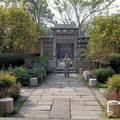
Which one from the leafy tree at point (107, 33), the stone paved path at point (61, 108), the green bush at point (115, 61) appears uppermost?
the leafy tree at point (107, 33)

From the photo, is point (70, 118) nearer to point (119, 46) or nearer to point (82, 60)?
point (119, 46)

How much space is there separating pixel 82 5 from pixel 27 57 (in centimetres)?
1392

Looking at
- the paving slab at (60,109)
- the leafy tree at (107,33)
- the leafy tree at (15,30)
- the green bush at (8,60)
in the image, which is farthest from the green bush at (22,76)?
the leafy tree at (107,33)

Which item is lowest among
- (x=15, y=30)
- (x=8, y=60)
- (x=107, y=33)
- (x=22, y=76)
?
(x=22, y=76)

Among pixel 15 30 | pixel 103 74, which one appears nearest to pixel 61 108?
pixel 103 74

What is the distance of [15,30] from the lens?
13.9m

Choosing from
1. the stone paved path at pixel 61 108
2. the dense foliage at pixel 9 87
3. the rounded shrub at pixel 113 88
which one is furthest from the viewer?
the dense foliage at pixel 9 87

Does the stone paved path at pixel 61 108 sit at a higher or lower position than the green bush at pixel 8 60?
lower

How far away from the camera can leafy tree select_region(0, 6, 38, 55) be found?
13641mm

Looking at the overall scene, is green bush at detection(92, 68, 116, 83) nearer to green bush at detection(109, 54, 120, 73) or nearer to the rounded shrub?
green bush at detection(109, 54, 120, 73)

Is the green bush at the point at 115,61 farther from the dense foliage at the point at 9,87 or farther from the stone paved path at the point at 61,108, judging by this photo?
the dense foliage at the point at 9,87

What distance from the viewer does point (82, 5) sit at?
2562cm

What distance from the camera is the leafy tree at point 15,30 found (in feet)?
44.8

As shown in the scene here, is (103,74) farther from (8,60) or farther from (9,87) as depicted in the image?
(8,60)
